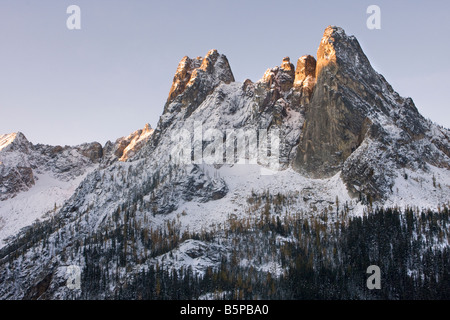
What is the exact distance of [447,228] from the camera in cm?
17512

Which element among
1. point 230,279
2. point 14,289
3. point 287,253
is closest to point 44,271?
point 14,289

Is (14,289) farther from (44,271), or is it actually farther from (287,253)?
(287,253)

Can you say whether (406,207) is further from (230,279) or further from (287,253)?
(230,279)

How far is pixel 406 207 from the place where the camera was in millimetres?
193375
